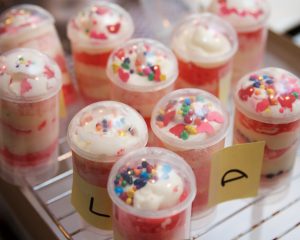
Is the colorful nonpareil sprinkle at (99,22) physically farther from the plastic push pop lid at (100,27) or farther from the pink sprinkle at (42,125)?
the pink sprinkle at (42,125)

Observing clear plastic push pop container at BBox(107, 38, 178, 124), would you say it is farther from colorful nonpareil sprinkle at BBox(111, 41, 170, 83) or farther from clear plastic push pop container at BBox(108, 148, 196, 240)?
clear plastic push pop container at BBox(108, 148, 196, 240)

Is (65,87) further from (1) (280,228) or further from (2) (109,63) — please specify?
(1) (280,228)

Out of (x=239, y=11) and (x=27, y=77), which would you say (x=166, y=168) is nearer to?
(x=27, y=77)

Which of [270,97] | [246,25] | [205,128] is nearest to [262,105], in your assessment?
[270,97]

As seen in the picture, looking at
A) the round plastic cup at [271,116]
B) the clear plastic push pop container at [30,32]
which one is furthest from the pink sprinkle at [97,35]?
the round plastic cup at [271,116]

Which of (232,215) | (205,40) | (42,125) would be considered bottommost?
(232,215)

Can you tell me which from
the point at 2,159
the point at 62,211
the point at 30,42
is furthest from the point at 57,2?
the point at 62,211
